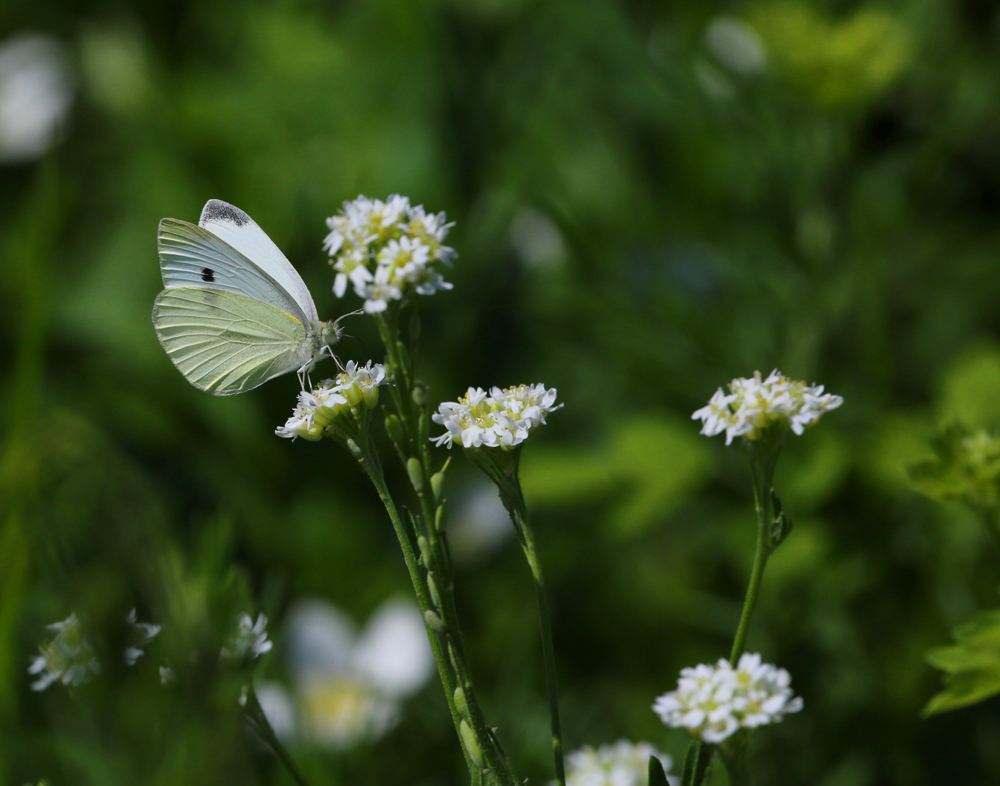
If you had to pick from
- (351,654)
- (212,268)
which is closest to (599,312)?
(351,654)

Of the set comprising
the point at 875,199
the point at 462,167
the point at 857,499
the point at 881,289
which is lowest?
the point at 857,499

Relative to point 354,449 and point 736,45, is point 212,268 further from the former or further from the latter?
point 736,45

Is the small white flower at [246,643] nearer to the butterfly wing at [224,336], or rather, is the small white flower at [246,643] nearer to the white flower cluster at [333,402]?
the white flower cluster at [333,402]

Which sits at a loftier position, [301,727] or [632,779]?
[301,727]

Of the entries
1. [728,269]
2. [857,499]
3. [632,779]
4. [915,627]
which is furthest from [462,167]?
[632,779]

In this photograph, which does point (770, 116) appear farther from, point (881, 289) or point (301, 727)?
point (301, 727)

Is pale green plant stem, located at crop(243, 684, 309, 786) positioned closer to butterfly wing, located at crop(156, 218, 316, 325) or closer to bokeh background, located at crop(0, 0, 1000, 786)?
bokeh background, located at crop(0, 0, 1000, 786)
